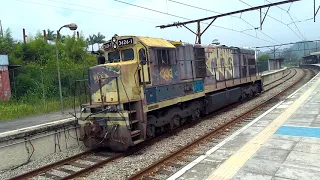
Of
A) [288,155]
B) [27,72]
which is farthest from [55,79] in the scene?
[288,155]

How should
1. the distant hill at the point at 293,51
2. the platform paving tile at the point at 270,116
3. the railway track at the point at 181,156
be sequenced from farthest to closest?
the distant hill at the point at 293,51
the platform paving tile at the point at 270,116
the railway track at the point at 181,156

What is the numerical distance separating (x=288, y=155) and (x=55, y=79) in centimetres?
1498

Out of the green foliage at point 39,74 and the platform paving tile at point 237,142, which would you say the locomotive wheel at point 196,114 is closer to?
the platform paving tile at point 237,142

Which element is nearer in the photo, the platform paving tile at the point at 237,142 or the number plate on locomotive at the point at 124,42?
the platform paving tile at the point at 237,142

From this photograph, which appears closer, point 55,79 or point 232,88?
point 232,88

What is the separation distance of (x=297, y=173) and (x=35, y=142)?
7.08m

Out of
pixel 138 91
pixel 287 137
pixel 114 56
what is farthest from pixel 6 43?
pixel 287 137

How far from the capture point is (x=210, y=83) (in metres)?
12.7

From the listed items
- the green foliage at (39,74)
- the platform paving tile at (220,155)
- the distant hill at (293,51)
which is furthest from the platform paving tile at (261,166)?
the distant hill at (293,51)

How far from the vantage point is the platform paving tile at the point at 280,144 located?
7211 millimetres

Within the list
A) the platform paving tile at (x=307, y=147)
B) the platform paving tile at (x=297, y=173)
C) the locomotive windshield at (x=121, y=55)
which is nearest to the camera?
the platform paving tile at (x=297, y=173)

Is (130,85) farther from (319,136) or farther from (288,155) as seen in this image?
(319,136)

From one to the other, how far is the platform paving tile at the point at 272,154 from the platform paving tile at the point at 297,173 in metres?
0.48

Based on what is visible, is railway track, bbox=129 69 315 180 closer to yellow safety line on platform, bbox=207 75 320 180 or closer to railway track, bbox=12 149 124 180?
yellow safety line on platform, bbox=207 75 320 180
